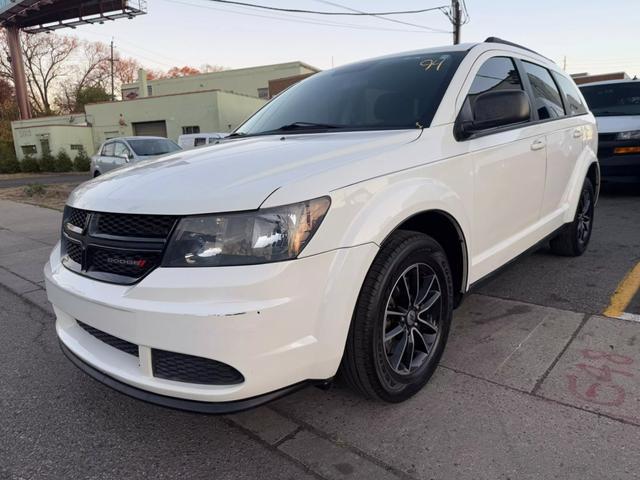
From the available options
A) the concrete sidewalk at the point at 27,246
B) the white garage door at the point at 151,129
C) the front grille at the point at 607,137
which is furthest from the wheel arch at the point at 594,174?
the white garage door at the point at 151,129

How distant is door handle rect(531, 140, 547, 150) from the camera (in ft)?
11.2

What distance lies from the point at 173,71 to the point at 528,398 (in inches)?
2755

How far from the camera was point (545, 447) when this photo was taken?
2102 millimetres

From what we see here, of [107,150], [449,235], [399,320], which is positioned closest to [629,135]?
[449,235]

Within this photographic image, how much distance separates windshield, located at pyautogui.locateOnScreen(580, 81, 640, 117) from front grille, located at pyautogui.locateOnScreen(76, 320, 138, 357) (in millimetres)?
8374

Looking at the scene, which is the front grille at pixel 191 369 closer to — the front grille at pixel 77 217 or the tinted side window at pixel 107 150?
the front grille at pixel 77 217

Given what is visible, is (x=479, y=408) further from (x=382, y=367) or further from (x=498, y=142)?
(x=498, y=142)

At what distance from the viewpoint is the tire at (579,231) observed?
4.58 meters

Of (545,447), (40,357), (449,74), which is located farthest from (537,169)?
(40,357)

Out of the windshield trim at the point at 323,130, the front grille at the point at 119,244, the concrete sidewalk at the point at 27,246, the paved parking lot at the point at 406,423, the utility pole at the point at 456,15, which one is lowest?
the paved parking lot at the point at 406,423

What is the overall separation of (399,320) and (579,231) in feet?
10.4

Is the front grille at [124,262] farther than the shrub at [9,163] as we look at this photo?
No

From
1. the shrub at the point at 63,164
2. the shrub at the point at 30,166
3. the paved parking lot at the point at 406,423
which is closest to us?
the paved parking lot at the point at 406,423

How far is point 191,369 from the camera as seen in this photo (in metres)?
1.91
